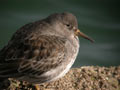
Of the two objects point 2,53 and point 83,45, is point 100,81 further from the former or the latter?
point 83,45

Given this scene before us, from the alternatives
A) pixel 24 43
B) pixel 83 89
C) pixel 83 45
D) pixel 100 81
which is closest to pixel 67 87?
pixel 83 89

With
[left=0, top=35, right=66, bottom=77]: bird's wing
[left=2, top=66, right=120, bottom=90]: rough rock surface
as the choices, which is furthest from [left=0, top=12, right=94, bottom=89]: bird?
[left=2, top=66, right=120, bottom=90]: rough rock surface

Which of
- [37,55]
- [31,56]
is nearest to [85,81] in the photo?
[37,55]

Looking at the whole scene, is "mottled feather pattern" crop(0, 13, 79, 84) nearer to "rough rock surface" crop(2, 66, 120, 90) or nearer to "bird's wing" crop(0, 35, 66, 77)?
"bird's wing" crop(0, 35, 66, 77)

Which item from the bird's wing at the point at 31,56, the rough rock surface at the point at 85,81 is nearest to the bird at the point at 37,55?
the bird's wing at the point at 31,56

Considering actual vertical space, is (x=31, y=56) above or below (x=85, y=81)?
above

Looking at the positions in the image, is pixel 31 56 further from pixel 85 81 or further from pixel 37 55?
pixel 85 81
